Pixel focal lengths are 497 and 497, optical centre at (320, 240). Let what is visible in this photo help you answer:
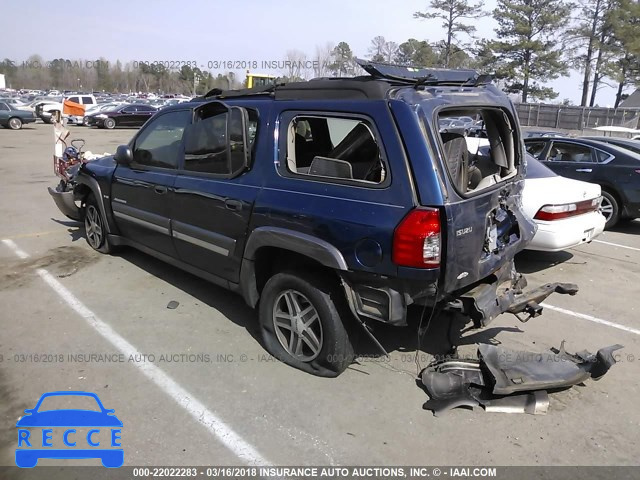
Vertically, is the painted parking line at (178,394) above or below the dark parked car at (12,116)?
below

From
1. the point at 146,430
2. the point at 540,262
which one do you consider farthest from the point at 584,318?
the point at 146,430

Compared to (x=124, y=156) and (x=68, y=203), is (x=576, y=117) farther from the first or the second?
(x=124, y=156)

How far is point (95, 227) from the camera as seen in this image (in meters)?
6.17

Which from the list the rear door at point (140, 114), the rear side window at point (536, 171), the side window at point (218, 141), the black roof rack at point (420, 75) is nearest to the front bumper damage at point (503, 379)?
the black roof rack at point (420, 75)

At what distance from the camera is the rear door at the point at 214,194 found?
387 cm

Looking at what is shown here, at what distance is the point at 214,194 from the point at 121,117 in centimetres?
3134

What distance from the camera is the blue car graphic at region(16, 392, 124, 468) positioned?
280cm

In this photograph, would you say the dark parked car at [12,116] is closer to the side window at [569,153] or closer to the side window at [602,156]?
the side window at [569,153]

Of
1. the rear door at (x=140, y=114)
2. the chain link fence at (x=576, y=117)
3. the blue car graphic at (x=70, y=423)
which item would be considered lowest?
the blue car graphic at (x=70, y=423)

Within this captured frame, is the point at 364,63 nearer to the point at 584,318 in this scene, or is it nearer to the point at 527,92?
the point at 584,318

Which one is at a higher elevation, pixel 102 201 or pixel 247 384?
pixel 102 201

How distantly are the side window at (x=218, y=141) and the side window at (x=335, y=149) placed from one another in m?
0.39

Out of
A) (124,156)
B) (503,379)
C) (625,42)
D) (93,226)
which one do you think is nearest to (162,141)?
(124,156)

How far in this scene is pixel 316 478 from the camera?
2688mm
